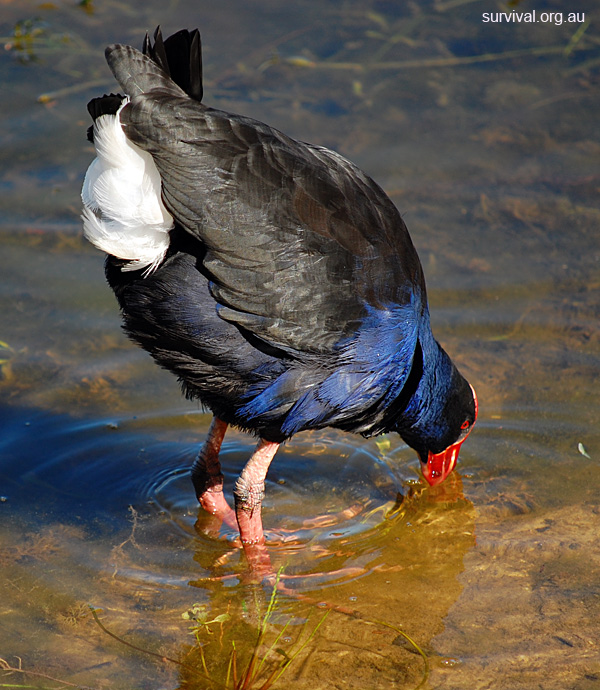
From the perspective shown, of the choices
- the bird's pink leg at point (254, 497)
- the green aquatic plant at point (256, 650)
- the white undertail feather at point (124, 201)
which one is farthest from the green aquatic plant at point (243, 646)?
the white undertail feather at point (124, 201)

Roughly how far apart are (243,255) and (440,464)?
54.6 inches

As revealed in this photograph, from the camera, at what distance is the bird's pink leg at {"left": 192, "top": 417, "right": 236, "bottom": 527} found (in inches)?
135

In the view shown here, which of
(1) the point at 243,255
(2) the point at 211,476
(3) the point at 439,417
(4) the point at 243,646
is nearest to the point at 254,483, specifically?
(2) the point at 211,476

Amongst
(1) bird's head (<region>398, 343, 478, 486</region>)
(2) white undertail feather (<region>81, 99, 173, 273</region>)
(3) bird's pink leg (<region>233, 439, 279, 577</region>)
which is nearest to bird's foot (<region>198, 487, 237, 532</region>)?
(3) bird's pink leg (<region>233, 439, 279, 577</region>)

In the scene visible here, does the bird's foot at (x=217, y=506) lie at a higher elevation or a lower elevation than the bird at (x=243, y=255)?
lower

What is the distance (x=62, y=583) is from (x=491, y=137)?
401cm

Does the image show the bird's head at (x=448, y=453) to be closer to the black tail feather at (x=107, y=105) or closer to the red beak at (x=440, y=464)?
the red beak at (x=440, y=464)

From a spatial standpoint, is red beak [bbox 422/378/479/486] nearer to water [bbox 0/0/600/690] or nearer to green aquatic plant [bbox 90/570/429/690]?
water [bbox 0/0/600/690]

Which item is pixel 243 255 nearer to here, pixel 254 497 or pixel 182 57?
pixel 182 57

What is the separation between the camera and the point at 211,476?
11.2ft

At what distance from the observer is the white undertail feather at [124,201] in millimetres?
2572

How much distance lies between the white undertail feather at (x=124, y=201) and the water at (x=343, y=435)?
4.01ft

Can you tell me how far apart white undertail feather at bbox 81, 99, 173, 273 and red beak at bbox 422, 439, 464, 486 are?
4.80ft

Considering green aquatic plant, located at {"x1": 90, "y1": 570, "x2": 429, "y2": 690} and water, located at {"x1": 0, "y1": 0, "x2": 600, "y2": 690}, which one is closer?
green aquatic plant, located at {"x1": 90, "y1": 570, "x2": 429, "y2": 690}
